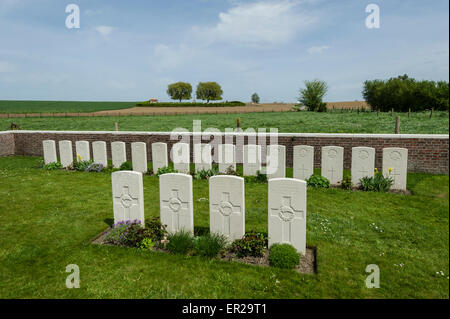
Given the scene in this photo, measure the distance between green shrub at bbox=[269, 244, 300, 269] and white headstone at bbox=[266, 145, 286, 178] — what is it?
19.4 feet

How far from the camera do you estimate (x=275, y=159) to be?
11102mm

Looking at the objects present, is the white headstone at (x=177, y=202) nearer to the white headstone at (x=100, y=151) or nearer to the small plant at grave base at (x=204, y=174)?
the small plant at grave base at (x=204, y=174)

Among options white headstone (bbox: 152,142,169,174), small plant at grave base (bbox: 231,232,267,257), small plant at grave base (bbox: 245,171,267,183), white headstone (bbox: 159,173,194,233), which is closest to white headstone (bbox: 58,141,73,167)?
white headstone (bbox: 152,142,169,174)

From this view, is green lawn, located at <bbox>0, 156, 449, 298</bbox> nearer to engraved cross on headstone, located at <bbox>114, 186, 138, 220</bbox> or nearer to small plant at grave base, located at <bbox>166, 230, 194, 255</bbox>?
small plant at grave base, located at <bbox>166, 230, 194, 255</bbox>

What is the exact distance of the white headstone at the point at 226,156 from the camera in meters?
11.8

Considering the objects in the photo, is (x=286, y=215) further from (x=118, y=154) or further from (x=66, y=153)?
(x=66, y=153)

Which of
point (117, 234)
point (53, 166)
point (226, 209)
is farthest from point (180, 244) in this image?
point (53, 166)

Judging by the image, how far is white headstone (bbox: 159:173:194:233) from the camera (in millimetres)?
5988

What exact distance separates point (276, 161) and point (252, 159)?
1.06m

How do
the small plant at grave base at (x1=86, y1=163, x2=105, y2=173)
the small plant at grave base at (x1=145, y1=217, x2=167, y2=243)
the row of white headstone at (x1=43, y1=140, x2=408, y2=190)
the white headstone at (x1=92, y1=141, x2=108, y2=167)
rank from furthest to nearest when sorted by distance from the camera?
the white headstone at (x1=92, y1=141, x2=108, y2=167), the small plant at grave base at (x1=86, y1=163, x2=105, y2=173), the row of white headstone at (x1=43, y1=140, x2=408, y2=190), the small plant at grave base at (x1=145, y1=217, x2=167, y2=243)

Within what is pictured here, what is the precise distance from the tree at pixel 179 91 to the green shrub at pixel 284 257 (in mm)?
94344

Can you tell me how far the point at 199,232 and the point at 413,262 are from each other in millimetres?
3952

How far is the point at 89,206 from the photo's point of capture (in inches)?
337

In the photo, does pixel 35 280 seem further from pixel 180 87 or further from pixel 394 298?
pixel 180 87
